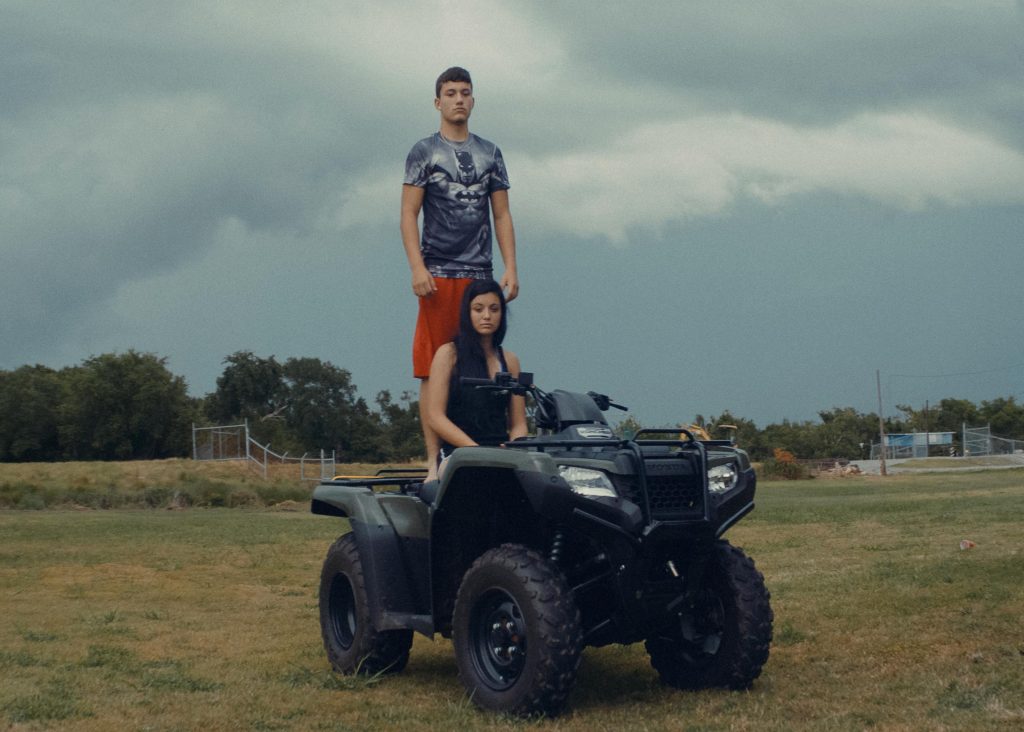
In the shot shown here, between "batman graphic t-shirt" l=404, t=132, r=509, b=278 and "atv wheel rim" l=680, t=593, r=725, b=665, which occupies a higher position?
"batman graphic t-shirt" l=404, t=132, r=509, b=278

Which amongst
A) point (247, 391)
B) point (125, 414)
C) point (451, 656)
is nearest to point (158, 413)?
point (125, 414)

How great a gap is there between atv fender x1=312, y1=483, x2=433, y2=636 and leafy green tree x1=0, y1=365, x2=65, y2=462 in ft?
220

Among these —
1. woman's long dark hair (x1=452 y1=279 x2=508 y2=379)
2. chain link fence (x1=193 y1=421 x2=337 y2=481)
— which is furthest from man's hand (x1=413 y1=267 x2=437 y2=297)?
chain link fence (x1=193 y1=421 x2=337 y2=481)

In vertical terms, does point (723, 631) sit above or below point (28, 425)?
below

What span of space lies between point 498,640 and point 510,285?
233 centimetres

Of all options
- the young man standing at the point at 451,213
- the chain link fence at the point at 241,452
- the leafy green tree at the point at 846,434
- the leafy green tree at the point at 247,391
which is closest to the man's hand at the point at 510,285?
the young man standing at the point at 451,213

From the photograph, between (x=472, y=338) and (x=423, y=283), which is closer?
(x=472, y=338)

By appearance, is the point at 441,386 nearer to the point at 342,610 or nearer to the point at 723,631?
the point at 342,610

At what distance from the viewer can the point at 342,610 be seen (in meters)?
8.21

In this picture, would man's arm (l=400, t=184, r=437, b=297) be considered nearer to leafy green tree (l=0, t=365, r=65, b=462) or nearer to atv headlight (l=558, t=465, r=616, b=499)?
atv headlight (l=558, t=465, r=616, b=499)

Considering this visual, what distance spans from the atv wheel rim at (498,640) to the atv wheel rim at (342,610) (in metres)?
1.70

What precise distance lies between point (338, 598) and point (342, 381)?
7653 cm

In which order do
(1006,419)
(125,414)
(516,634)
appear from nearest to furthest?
(516,634) → (125,414) → (1006,419)

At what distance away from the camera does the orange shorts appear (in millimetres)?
7676
